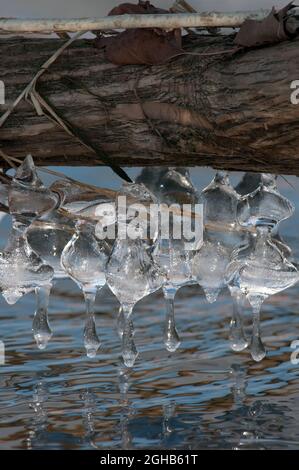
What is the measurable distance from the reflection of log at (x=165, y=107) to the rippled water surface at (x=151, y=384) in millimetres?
426

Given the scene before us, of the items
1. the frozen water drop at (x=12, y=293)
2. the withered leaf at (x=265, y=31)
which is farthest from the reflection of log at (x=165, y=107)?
the frozen water drop at (x=12, y=293)

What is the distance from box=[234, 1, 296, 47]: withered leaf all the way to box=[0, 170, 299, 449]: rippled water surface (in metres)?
0.61

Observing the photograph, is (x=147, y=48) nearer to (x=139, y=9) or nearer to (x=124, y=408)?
(x=139, y=9)

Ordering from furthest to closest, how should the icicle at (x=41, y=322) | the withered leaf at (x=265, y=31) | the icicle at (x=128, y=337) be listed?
the icicle at (x=41, y=322)
the icicle at (x=128, y=337)
the withered leaf at (x=265, y=31)

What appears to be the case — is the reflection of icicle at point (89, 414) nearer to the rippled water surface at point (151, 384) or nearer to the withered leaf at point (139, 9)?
the rippled water surface at point (151, 384)

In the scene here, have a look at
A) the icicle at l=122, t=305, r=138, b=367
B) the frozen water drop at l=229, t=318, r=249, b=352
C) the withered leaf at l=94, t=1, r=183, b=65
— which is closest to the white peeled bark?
the withered leaf at l=94, t=1, r=183, b=65

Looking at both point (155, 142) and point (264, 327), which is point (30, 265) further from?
point (264, 327)

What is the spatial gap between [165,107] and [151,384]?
62cm

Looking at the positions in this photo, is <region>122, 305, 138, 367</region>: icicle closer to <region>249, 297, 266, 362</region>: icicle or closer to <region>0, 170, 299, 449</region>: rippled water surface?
<region>0, 170, 299, 449</region>: rippled water surface

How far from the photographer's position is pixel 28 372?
2152 mm

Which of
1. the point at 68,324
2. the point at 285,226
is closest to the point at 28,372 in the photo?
the point at 68,324

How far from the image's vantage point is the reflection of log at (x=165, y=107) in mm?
1562

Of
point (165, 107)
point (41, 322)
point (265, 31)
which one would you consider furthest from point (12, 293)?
point (265, 31)
